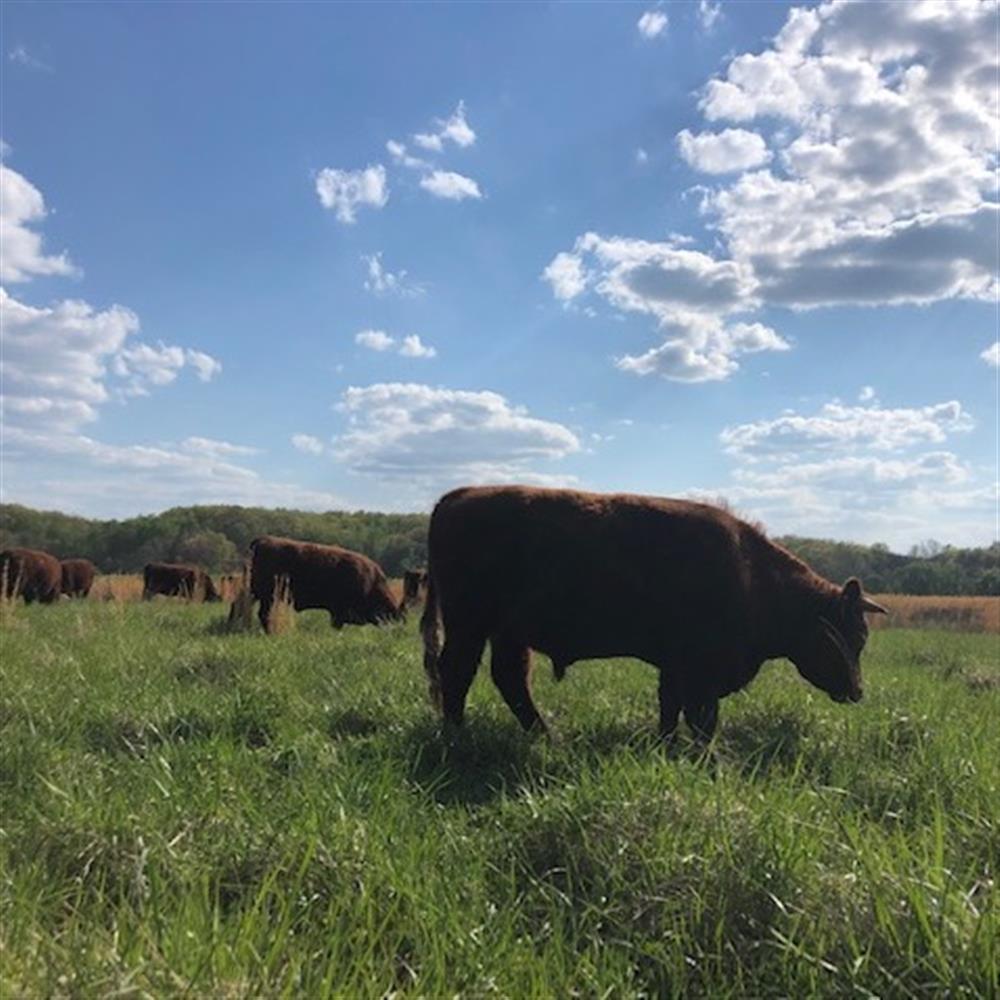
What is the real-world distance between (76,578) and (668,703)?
102 feet

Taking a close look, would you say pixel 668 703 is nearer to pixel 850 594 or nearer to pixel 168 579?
pixel 850 594

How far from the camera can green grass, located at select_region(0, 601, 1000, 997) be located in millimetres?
2953

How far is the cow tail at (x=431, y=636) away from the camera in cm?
783

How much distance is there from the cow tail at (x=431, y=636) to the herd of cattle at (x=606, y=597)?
0.02 meters

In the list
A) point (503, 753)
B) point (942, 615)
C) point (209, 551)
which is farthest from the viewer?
point (209, 551)

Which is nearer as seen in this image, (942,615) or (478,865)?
(478,865)

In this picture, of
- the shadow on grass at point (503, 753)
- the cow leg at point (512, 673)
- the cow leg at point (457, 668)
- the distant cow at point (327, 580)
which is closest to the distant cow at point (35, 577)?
the distant cow at point (327, 580)

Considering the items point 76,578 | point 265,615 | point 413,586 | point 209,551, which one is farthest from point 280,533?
point 265,615

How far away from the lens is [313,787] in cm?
461

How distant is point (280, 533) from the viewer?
6869 centimetres

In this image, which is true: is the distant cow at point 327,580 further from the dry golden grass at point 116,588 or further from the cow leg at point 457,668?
the dry golden grass at point 116,588

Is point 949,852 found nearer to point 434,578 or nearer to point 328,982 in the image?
point 328,982

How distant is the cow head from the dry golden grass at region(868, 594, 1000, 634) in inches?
968

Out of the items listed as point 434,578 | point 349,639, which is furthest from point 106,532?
point 434,578
